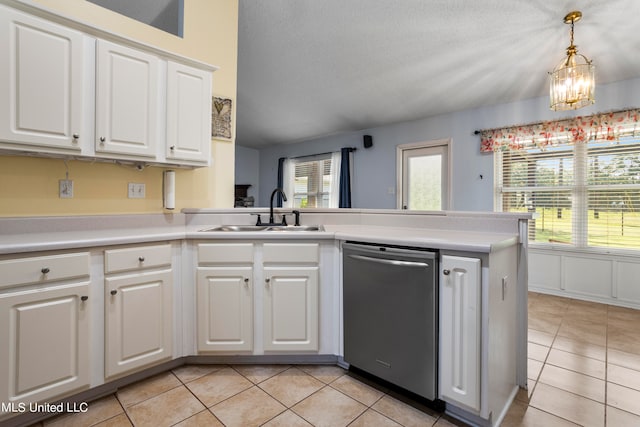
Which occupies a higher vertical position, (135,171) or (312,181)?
(312,181)

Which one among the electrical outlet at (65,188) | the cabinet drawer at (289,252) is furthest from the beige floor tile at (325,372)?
the electrical outlet at (65,188)

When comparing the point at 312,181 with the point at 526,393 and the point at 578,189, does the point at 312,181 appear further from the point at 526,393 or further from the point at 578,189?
the point at 526,393

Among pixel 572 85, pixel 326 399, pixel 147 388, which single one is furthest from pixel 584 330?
pixel 147 388

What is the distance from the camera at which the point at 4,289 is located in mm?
1317

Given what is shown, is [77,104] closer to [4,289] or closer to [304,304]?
[4,289]

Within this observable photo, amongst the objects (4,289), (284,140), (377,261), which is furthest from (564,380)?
(284,140)

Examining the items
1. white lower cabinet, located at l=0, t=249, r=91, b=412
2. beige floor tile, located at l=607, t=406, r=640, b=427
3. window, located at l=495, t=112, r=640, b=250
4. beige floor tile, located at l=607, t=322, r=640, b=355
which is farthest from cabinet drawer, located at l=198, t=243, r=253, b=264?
window, located at l=495, t=112, r=640, b=250

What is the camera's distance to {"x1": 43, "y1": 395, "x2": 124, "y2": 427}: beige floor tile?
1.46 metres

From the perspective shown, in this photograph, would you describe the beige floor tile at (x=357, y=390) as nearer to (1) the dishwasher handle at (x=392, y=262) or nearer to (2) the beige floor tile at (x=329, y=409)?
(2) the beige floor tile at (x=329, y=409)

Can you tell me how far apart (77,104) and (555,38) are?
383 cm

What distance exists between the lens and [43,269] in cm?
141

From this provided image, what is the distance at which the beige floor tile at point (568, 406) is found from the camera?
4.99ft

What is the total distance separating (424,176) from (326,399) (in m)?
3.74

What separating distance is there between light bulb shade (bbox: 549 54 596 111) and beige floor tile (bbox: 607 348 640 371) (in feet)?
5.94
